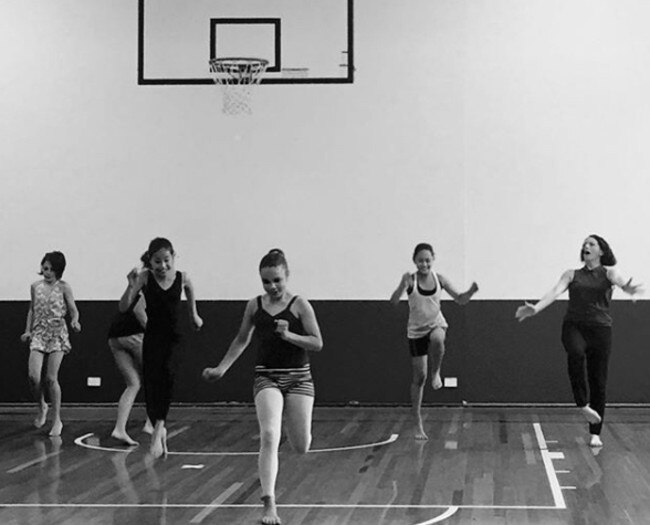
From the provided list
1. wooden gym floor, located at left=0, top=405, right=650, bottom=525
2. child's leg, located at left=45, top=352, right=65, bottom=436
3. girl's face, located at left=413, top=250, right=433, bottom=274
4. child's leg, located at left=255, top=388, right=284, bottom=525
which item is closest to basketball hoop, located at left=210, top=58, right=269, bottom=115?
girl's face, located at left=413, top=250, right=433, bottom=274

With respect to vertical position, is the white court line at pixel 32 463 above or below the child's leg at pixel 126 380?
below

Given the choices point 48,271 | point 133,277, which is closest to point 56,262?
point 48,271

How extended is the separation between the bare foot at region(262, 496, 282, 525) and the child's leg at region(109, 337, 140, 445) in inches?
→ 164

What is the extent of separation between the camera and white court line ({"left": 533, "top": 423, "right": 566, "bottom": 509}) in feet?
30.2

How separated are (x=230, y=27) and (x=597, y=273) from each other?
538 centimetres

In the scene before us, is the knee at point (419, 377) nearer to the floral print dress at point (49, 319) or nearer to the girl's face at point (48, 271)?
the floral print dress at point (49, 319)

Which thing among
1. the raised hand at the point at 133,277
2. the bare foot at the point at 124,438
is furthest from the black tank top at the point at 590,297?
the bare foot at the point at 124,438

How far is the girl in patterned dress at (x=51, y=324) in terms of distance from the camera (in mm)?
13008

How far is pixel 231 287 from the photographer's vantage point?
612 inches

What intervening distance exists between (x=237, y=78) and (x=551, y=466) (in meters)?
6.40

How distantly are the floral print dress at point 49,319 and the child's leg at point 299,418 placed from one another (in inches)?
205

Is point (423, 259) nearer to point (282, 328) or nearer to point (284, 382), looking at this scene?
point (284, 382)

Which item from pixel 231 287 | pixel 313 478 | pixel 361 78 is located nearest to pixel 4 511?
pixel 313 478

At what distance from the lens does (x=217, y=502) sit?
9.11m
